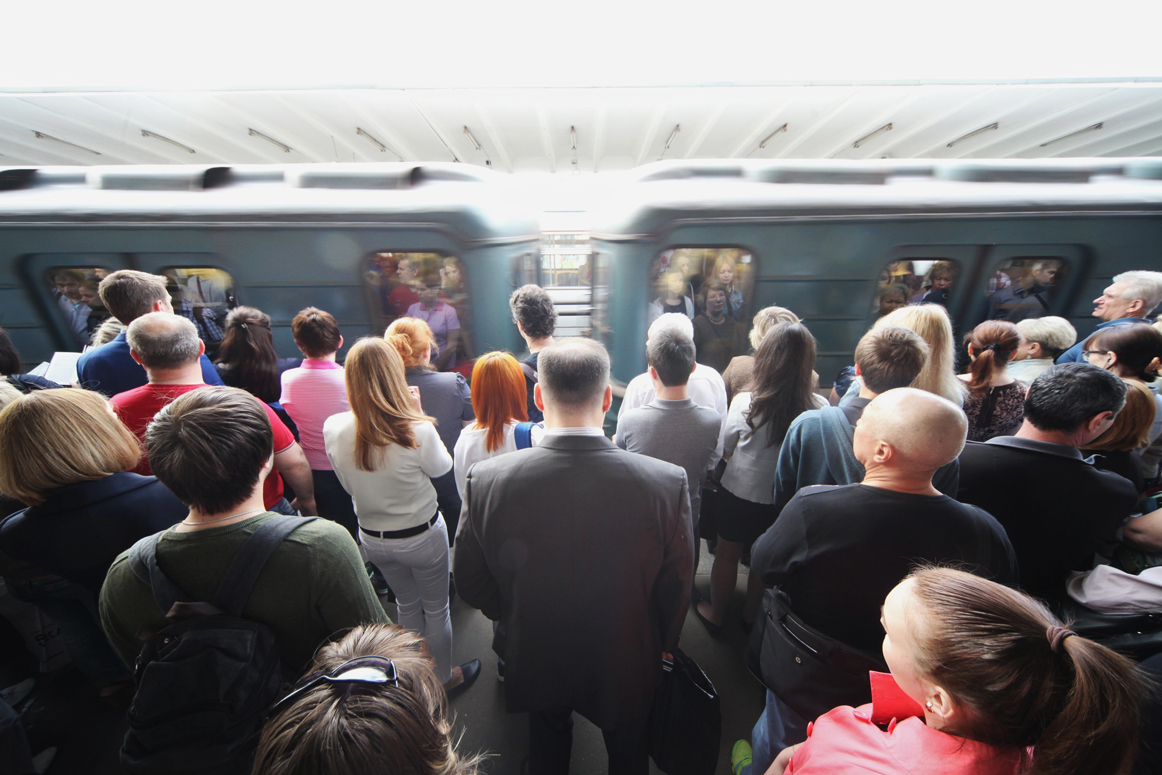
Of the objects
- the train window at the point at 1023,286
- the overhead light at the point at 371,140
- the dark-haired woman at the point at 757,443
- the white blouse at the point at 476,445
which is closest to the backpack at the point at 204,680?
the white blouse at the point at 476,445

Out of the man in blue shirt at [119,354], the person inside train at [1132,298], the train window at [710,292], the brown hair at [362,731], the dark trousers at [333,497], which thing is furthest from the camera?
the train window at [710,292]

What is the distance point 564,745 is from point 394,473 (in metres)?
1.29

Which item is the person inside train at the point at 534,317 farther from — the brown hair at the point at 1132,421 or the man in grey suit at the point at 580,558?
the brown hair at the point at 1132,421

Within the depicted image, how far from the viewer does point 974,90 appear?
560cm

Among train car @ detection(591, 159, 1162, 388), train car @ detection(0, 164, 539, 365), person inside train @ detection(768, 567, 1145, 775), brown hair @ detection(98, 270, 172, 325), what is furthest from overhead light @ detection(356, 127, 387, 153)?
person inside train @ detection(768, 567, 1145, 775)

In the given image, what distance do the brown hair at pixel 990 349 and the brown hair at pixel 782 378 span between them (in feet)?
3.49

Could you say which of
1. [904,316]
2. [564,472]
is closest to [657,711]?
[564,472]

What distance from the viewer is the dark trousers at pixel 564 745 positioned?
1524 mm

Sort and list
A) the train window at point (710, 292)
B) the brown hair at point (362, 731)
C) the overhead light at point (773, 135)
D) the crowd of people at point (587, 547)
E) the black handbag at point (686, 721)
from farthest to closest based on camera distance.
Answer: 1. the overhead light at point (773, 135)
2. the train window at point (710, 292)
3. the black handbag at point (686, 721)
4. the crowd of people at point (587, 547)
5. the brown hair at point (362, 731)

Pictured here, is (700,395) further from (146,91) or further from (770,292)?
(146,91)

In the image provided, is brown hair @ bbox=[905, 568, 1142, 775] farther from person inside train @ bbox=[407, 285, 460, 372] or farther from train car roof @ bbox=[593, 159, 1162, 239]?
person inside train @ bbox=[407, 285, 460, 372]

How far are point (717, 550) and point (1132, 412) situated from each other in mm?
1926

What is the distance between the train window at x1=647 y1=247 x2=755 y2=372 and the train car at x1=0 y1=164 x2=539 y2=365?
4.83 ft

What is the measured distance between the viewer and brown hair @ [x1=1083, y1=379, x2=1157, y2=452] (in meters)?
1.83
